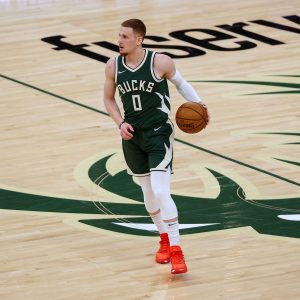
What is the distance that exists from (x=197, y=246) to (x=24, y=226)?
152cm

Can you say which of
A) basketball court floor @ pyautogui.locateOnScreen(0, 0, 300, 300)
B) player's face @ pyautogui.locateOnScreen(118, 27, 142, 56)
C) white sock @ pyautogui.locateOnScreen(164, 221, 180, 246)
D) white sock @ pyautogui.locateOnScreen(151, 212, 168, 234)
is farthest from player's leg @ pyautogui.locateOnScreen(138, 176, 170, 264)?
player's face @ pyautogui.locateOnScreen(118, 27, 142, 56)

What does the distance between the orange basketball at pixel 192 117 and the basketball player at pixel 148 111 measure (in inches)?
3.5

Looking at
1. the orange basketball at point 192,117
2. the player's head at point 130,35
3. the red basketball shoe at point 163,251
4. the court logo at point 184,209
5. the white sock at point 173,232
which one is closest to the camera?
the player's head at point 130,35

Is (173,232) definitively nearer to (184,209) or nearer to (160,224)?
(160,224)

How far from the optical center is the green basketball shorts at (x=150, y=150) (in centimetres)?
830

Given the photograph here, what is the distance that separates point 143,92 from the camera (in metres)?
8.30

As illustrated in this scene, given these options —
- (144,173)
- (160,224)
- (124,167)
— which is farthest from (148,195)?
(124,167)

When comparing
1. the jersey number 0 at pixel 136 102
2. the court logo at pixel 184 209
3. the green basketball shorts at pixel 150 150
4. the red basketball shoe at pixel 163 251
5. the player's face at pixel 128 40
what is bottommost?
the court logo at pixel 184 209

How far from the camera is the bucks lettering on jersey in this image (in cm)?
828

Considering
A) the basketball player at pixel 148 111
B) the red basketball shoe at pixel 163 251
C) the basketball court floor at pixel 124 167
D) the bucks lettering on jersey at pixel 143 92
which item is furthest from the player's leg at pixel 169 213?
the bucks lettering on jersey at pixel 143 92

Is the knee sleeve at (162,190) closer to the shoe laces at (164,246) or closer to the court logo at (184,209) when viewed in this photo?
the shoe laces at (164,246)

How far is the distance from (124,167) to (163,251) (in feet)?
7.58

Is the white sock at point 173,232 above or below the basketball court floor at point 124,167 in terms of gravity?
above

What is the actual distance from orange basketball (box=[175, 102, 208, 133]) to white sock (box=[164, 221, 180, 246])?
0.74 m
